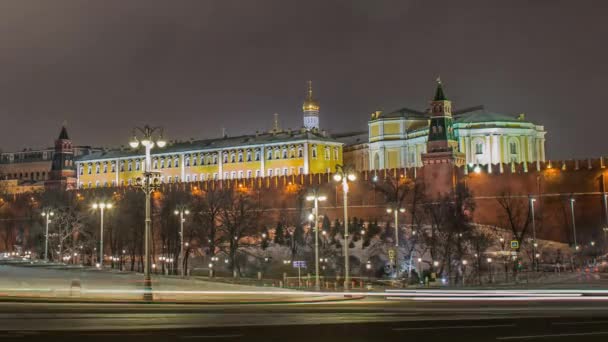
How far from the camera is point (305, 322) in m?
17.6

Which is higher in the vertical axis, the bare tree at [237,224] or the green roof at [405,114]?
the green roof at [405,114]

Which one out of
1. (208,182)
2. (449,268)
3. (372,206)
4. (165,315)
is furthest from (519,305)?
(208,182)

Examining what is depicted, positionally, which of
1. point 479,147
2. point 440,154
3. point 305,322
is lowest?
point 305,322

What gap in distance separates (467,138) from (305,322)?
3592 inches

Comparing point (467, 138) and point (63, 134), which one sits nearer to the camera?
point (467, 138)

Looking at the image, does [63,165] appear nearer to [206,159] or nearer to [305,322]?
[206,159]

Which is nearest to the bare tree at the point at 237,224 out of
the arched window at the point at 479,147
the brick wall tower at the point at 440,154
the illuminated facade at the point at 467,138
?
the brick wall tower at the point at 440,154

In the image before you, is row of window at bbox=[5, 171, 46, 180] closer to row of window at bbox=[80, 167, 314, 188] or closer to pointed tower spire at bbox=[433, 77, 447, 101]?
row of window at bbox=[80, 167, 314, 188]

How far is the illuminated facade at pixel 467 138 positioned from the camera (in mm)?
104562

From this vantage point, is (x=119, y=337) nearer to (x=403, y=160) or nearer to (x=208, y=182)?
(x=208, y=182)

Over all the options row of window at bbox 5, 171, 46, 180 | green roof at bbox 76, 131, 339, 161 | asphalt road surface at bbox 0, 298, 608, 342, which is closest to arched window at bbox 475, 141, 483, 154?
green roof at bbox 76, 131, 339, 161

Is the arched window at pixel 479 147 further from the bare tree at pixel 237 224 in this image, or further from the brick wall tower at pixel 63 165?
the brick wall tower at pixel 63 165

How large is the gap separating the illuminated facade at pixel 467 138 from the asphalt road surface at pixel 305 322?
7495cm

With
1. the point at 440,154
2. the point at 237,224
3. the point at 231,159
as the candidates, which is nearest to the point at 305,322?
the point at 237,224
